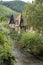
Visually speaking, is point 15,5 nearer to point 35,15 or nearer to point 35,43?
point 35,43

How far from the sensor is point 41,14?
35781mm

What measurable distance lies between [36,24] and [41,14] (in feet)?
5.82

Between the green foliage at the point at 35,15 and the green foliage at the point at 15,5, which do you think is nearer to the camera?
the green foliage at the point at 35,15

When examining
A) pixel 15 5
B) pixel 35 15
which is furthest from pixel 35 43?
pixel 15 5

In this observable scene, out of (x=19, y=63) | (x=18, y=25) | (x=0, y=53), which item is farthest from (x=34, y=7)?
(x=18, y=25)

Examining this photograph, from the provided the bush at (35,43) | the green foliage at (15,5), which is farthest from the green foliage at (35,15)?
the green foliage at (15,5)

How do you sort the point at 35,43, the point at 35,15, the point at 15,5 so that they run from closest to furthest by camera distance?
the point at 35,15 < the point at 35,43 < the point at 15,5

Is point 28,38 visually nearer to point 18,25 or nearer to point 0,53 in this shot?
point 0,53

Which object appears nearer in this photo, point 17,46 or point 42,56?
point 42,56

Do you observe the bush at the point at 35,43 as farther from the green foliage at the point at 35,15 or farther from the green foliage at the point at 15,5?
the green foliage at the point at 15,5

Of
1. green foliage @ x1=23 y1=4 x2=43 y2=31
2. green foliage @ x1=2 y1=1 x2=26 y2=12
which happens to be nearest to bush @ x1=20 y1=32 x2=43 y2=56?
green foliage @ x1=23 y1=4 x2=43 y2=31

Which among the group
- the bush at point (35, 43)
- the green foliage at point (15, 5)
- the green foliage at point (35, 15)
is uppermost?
the green foliage at point (35, 15)

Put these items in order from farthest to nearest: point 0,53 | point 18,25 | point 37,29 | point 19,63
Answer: point 18,25 → point 37,29 → point 19,63 → point 0,53

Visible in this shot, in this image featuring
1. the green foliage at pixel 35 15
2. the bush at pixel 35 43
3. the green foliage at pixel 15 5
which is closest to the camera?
the green foliage at pixel 35 15
